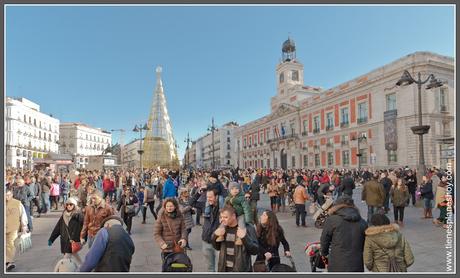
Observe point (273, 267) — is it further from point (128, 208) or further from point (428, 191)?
point (428, 191)

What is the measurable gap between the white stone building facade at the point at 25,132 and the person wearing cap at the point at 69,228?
173 ft

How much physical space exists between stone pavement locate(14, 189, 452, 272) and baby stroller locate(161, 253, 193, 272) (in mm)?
1649

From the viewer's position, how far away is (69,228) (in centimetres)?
482

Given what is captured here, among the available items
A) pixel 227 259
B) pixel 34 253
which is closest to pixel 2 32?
pixel 34 253

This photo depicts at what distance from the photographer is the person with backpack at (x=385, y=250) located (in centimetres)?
347

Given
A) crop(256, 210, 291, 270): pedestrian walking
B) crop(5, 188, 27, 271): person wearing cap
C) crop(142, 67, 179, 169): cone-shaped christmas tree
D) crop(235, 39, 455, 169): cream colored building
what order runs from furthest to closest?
crop(142, 67, 179, 169): cone-shaped christmas tree < crop(235, 39, 455, 169): cream colored building < crop(5, 188, 27, 271): person wearing cap < crop(256, 210, 291, 270): pedestrian walking

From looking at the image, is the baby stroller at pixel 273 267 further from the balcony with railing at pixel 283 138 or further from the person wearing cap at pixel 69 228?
the balcony with railing at pixel 283 138

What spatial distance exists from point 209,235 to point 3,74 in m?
3.92

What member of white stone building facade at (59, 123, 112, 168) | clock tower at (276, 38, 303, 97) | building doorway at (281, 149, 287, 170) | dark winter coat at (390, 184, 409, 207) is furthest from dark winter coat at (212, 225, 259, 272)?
white stone building facade at (59, 123, 112, 168)

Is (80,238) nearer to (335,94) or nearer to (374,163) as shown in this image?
(374,163)

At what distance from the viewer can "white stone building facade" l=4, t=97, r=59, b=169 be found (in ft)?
186

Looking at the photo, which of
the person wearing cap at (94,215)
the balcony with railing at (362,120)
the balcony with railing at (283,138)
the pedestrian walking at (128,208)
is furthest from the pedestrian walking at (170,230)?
the balcony with railing at (283,138)

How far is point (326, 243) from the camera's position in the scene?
3766 millimetres

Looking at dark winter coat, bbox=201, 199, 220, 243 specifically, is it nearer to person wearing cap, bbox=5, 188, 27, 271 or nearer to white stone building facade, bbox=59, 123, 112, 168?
person wearing cap, bbox=5, 188, 27, 271
